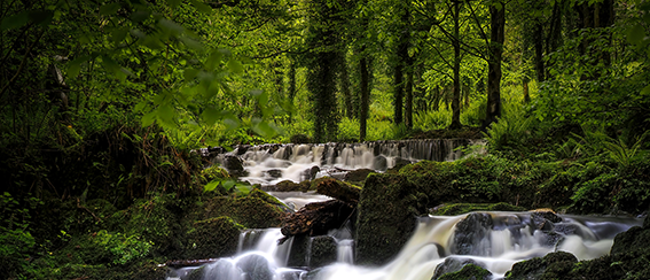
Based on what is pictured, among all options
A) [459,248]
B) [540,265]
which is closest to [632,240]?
[540,265]

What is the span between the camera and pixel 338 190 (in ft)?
19.2

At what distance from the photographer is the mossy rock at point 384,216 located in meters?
5.06

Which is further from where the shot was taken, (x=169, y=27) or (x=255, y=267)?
(x=255, y=267)

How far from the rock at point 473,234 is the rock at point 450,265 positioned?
1.41 ft

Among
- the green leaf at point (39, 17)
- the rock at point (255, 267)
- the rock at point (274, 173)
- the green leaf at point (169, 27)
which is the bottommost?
the rock at point (255, 267)

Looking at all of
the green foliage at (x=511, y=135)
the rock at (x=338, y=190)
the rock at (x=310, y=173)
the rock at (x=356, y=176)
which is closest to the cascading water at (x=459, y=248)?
the rock at (x=338, y=190)

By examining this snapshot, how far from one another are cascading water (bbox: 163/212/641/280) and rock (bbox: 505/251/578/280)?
2.12ft

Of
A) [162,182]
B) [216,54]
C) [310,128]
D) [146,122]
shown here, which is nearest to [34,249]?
[162,182]

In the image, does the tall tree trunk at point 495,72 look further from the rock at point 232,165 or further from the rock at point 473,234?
the rock at point 232,165

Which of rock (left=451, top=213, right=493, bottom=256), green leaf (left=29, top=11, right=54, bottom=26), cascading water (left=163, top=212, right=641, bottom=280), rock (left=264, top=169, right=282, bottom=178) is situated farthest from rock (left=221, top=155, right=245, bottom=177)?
green leaf (left=29, top=11, right=54, bottom=26)

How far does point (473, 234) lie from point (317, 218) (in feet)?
7.14

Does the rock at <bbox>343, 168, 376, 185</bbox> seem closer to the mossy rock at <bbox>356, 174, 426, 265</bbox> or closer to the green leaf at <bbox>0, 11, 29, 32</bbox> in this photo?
the mossy rock at <bbox>356, 174, 426, 265</bbox>

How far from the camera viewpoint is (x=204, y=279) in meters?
4.89

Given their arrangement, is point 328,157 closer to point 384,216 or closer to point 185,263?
point 384,216
